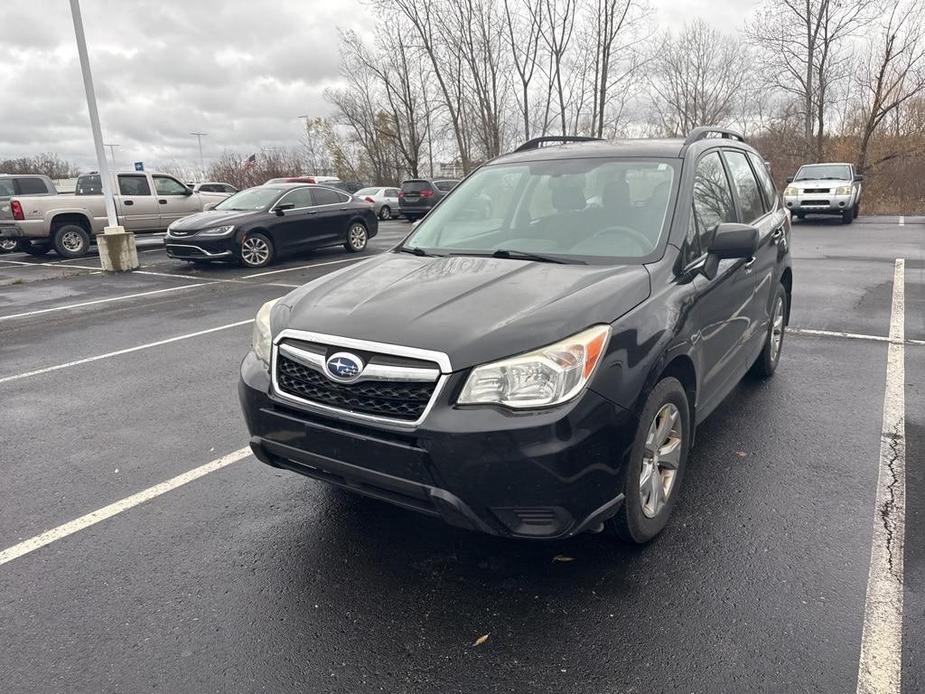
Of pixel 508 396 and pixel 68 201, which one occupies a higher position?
pixel 68 201

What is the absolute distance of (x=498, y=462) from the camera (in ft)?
7.79

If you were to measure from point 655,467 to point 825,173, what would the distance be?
69.7 feet

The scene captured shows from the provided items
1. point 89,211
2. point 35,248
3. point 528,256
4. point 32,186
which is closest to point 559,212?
point 528,256

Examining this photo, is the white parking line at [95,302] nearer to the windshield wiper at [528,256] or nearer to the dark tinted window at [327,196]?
the dark tinted window at [327,196]

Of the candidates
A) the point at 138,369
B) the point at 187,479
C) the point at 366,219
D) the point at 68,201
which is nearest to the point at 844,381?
the point at 187,479

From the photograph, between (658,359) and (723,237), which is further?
(723,237)

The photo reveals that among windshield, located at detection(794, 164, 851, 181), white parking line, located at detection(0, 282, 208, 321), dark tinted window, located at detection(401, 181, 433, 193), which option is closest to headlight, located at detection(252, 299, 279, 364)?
white parking line, located at detection(0, 282, 208, 321)

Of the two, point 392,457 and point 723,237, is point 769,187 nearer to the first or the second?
point 723,237

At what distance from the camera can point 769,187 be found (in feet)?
17.0

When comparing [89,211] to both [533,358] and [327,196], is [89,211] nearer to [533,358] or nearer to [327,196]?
[327,196]

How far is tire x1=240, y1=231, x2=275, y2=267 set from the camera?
12.7 metres

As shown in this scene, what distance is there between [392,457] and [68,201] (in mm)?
15867

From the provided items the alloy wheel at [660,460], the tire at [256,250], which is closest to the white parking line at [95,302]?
the tire at [256,250]

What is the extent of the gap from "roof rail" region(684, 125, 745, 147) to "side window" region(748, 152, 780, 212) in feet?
0.72
